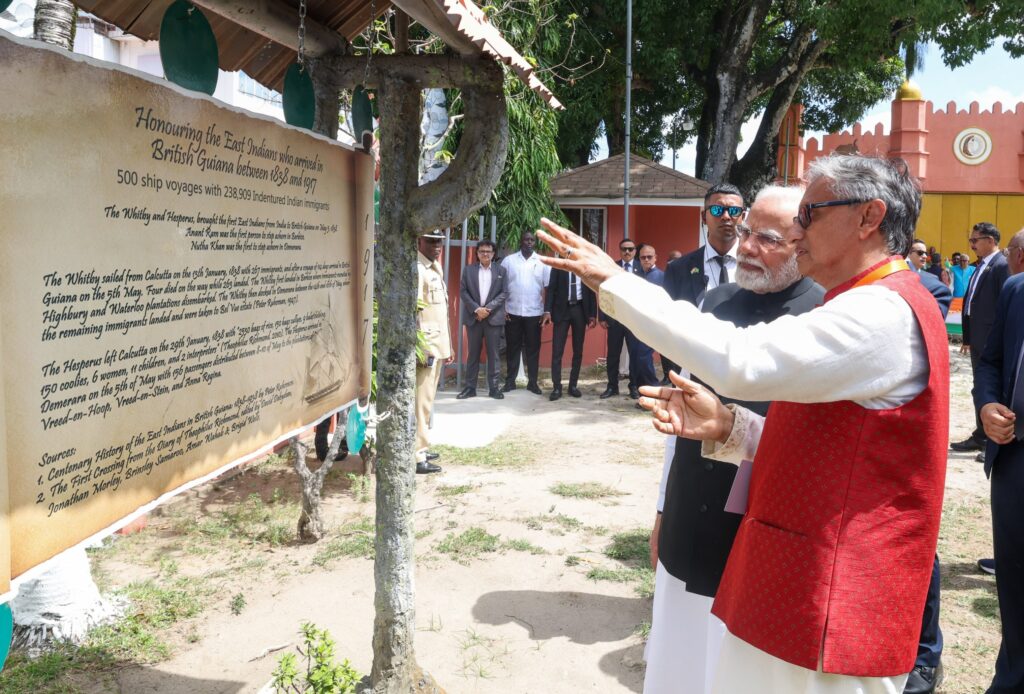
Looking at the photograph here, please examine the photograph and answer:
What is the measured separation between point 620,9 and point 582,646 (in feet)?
45.0

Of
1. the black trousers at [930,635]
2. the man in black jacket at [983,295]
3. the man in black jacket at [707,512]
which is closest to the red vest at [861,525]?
the man in black jacket at [707,512]

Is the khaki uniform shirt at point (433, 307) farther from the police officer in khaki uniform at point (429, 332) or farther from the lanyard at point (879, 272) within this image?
the lanyard at point (879, 272)

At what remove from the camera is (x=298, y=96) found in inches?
100

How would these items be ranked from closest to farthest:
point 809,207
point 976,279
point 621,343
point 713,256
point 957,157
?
point 809,207, point 713,256, point 976,279, point 621,343, point 957,157

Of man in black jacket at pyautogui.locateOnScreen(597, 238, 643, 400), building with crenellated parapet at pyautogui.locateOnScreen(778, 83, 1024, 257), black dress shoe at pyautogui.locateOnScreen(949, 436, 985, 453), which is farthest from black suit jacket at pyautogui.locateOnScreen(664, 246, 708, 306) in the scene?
building with crenellated parapet at pyautogui.locateOnScreen(778, 83, 1024, 257)

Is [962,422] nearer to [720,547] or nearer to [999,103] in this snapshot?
[720,547]

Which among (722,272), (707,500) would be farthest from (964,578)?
(707,500)

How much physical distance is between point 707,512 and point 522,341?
28.2 feet

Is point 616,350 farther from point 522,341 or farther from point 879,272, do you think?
point 879,272

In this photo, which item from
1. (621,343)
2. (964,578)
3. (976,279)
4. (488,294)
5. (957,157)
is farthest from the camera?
(957,157)

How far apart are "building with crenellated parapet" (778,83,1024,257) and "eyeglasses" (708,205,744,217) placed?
23.1 metres

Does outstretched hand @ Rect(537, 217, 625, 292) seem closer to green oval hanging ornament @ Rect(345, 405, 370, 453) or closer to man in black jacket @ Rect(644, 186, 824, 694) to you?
man in black jacket @ Rect(644, 186, 824, 694)

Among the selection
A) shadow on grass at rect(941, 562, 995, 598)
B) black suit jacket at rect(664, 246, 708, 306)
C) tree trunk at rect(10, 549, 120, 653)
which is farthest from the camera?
black suit jacket at rect(664, 246, 708, 306)

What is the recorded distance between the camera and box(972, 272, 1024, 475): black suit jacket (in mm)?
3295
